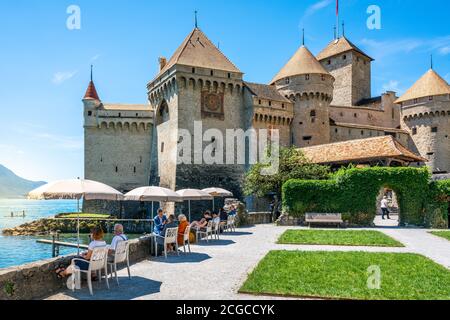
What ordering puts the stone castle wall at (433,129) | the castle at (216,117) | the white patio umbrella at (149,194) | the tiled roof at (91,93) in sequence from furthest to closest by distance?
the stone castle wall at (433,129), the tiled roof at (91,93), the castle at (216,117), the white patio umbrella at (149,194)

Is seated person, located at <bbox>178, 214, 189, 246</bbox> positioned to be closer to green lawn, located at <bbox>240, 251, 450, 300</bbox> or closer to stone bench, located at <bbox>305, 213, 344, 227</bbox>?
green lawn, located at <bbox>240, 251, 450, 300</bbox>

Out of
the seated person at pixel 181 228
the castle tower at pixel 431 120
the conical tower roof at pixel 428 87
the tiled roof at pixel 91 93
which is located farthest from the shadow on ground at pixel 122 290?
the conical tower roof at pixel 428 87

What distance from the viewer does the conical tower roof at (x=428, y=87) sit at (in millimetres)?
49500

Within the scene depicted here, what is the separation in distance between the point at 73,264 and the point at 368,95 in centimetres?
6035

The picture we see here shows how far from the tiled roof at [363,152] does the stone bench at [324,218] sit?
7.30m

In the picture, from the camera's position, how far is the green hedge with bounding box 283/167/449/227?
23.7 metres

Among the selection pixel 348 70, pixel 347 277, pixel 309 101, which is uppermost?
pixel 348 70

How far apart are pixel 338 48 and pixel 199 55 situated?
3006cm

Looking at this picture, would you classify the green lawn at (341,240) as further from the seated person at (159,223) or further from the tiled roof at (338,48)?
the tiled roof at (338,48)

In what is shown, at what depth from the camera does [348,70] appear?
194 feet

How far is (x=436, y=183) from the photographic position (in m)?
23.8

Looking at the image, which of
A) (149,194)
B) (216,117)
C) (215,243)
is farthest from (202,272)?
(216,117)

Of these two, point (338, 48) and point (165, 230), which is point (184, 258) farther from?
point (338, 48)

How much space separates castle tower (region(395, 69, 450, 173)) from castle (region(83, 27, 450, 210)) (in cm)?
11
